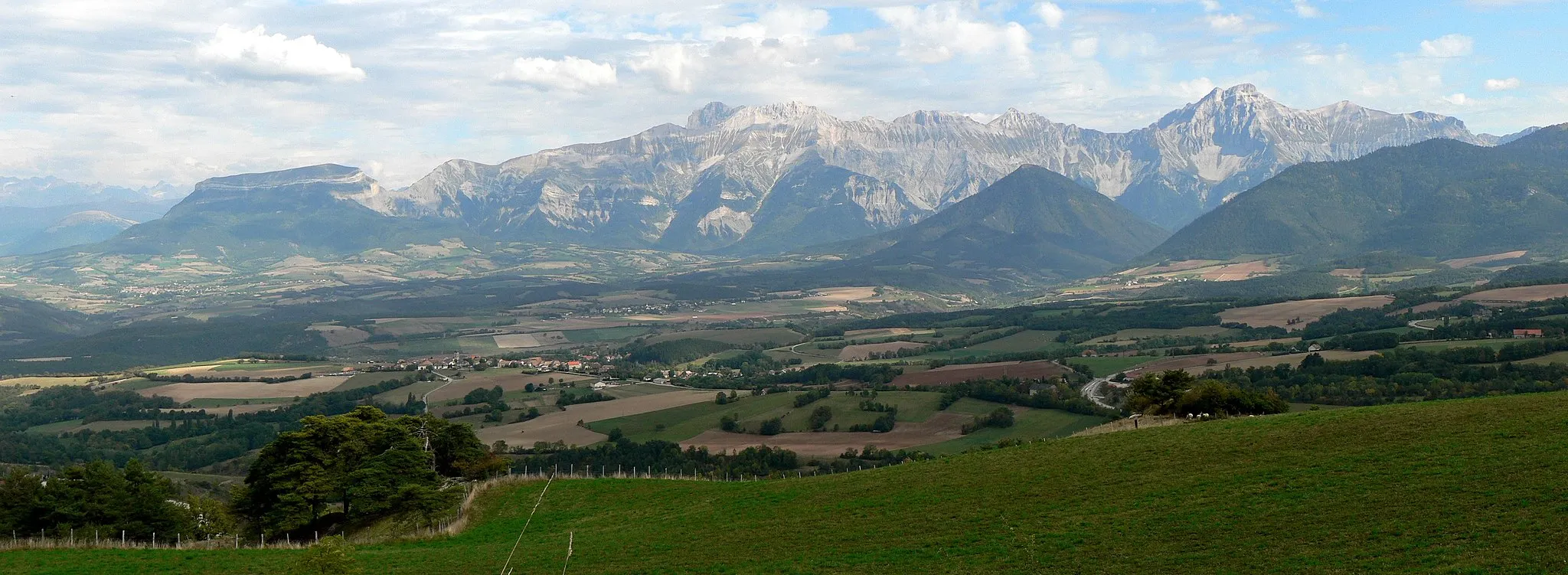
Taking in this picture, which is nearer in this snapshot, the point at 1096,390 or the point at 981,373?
the point at 1096,390

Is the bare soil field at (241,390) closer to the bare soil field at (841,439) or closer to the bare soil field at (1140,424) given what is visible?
the bare soil field at (841,439)

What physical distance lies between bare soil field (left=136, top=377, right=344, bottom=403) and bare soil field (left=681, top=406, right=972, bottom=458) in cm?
8502

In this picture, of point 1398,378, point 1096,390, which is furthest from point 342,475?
point 1398,378

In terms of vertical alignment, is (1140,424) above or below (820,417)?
above

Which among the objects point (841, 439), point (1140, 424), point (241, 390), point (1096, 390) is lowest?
point (841, 439)

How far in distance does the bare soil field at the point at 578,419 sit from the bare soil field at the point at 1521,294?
399 ft

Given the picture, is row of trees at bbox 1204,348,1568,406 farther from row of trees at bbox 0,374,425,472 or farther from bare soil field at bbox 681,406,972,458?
row of trees at bbox 0,374,425,472

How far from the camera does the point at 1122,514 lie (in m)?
39.0

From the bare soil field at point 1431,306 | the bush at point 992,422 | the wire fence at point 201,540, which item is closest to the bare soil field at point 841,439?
the bush at point 992,422

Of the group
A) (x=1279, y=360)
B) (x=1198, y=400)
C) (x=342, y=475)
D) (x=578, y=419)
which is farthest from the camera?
(x=1279, y=360)

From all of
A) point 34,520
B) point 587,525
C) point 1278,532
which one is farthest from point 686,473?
point 1278,532

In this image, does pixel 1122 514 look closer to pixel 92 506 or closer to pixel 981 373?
pixel 92 506

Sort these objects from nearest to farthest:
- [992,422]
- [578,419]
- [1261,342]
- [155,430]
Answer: [992,422]
[578,419]
[155,430]
[1261,342]

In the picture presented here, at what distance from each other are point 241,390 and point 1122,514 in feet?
545
